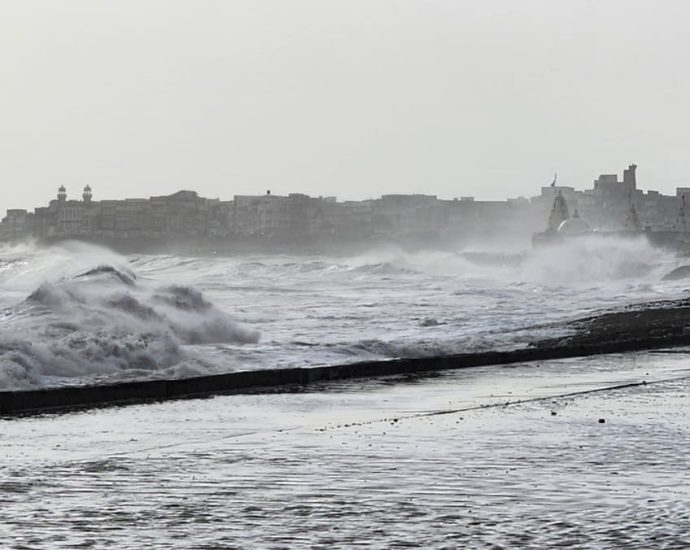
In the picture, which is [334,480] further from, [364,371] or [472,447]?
[364,371]

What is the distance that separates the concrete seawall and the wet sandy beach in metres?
0.44

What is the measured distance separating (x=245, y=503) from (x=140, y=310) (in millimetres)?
15963

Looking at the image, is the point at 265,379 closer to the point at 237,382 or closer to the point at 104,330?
the point at 237,382

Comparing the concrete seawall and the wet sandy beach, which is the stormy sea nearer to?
the wet sandy beach

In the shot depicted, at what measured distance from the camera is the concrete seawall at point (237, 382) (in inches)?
439

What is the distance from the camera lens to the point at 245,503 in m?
6.82

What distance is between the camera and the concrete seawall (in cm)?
1115

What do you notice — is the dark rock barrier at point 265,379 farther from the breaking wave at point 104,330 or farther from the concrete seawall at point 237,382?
the breaking wave at point 104,330

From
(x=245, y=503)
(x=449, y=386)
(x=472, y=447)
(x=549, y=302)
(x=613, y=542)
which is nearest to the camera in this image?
(x=613, y=542)

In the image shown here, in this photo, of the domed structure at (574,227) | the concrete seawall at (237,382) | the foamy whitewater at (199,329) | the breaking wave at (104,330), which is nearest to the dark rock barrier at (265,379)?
the concrete seawall at (237,382)

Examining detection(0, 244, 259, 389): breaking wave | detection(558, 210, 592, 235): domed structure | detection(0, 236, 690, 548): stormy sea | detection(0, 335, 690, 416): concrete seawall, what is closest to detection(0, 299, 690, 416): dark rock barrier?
detection(0, 335, 690, 416): concrete seawall

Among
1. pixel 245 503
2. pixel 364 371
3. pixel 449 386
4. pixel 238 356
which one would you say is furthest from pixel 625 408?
pixel 238 356

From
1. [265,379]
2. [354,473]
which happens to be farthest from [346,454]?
[265,379]

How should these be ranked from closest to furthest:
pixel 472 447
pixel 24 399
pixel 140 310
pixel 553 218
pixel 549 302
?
pixel 472 447 → pixel 24 399 → pixel 140 310 → pixel 549 302 → pixel 553 218
